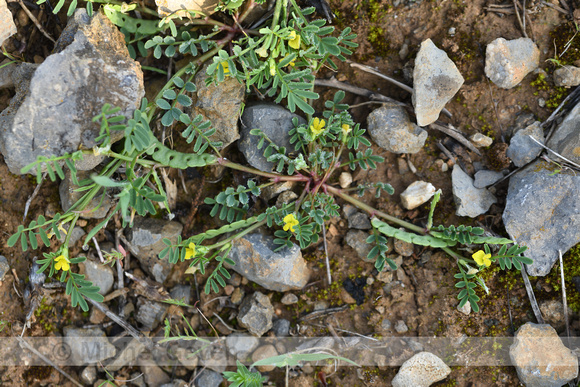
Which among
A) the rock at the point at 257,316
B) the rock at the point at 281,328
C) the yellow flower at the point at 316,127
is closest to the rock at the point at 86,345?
the rock at the point at 257,316

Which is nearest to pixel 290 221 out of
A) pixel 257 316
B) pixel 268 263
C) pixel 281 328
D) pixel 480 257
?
pixel 268 263

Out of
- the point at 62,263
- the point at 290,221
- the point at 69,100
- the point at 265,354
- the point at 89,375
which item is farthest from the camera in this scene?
the point at 89,375

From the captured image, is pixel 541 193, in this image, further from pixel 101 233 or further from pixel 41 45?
pixel 41 45

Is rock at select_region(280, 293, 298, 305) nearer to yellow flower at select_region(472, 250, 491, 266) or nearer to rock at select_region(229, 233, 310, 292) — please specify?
rock at select_region(229, 233, 310, 292)

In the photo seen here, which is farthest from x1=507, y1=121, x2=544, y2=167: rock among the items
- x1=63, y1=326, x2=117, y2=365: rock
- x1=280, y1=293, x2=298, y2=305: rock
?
x1=63, y1=326, x2=117, y2=365: rock

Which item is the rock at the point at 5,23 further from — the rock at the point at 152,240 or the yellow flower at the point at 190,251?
the yellow flower at the point at 190,251

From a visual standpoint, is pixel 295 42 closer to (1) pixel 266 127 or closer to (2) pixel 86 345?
(1) pixel 266 127

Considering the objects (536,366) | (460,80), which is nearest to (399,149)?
(460,80)

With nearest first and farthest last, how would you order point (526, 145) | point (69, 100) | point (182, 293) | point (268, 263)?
point (69, 100) < point (526, 145) < point (268, 263) < point (182, 293)
